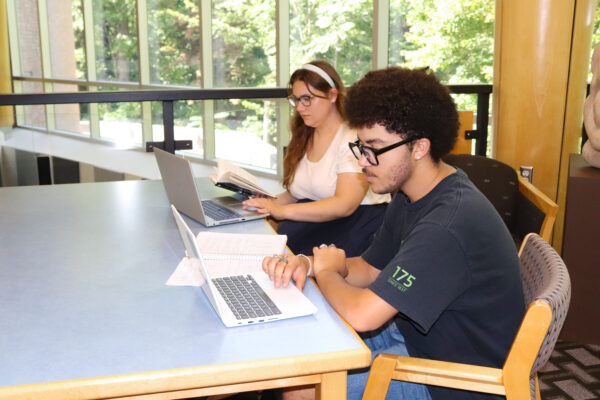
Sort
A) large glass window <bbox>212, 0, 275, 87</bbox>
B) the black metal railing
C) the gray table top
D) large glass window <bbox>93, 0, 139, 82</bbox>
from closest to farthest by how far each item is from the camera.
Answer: the gray table top
the black metal railing
large glass window <bbox>212, 0, 275, 87</bbox>
large glass window <bbox>93, 0, 139, 82</bbox>

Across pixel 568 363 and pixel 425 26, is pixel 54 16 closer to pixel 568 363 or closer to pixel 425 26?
pixel 425 26

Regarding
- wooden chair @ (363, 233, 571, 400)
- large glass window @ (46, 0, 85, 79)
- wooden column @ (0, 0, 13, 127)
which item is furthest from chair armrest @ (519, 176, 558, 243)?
wooden column @ (0, 0, 13, 127)

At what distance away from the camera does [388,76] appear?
4.53 feet

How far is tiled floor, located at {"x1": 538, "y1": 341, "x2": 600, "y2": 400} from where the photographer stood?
224cm

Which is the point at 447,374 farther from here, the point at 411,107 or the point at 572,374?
the point at 572,374

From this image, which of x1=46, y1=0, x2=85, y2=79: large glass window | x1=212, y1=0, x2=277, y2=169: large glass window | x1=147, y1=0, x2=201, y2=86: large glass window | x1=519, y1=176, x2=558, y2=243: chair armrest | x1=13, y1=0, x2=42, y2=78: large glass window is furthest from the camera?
x1=13, y1=0, x2=42, y2=78: large glass window

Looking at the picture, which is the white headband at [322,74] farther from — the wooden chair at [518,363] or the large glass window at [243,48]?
the large glass window at [243,48]

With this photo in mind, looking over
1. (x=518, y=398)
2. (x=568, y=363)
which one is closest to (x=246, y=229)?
(x=518, y=398)

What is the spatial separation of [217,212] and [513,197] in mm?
1111

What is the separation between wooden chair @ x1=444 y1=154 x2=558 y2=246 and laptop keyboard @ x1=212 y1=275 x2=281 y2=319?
2.74 feet

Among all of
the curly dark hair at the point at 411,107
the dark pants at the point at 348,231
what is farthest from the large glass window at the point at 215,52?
the dark pants at the point at 348,231

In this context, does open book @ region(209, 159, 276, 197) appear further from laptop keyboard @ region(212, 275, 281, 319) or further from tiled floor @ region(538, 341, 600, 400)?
tiled floor @ region(538, 341, 600, 400)

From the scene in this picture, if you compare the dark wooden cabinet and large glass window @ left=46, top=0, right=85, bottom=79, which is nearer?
the dark wooden cabinet

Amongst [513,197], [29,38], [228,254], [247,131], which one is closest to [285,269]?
[228,254]
